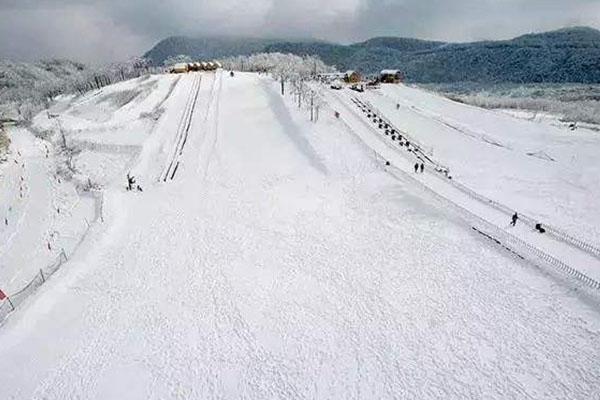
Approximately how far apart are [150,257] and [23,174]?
144ft

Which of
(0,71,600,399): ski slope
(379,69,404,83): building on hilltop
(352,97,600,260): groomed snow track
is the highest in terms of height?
(379,69,404,83): building on hilltop

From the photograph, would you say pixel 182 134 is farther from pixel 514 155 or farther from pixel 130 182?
pixel 514 155

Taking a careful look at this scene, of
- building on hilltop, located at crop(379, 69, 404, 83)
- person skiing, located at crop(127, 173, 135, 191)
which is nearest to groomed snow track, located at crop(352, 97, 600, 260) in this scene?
person skiing, located at crop(127, 173, 135, 191)

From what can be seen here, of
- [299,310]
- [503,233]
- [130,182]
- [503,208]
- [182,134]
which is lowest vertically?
[299,310]

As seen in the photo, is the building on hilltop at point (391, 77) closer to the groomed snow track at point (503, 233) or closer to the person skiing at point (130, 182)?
the groomed snow track at point (503, 233)

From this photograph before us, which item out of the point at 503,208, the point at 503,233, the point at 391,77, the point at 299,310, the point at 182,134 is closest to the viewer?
the point at 299,310

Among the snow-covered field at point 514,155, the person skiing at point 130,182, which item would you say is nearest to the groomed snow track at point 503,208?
the snow-covered field at point 514,155

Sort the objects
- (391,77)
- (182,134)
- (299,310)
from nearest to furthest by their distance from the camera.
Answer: (299,310) → (182,134) → (391,77)

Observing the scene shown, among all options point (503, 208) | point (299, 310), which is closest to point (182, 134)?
point (503, 208)

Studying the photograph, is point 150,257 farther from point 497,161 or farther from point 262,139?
point 497,161

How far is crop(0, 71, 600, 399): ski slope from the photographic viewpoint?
19719mm

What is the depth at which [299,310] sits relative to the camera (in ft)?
80.4

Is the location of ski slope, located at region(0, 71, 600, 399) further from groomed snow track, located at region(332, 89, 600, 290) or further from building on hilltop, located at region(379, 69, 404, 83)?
building on hilltop, located at region(379, 69, 404, 83)

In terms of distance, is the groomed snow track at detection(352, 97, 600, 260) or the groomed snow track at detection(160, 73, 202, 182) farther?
the groomed snow track at detection(160, 73, 202, 182)
